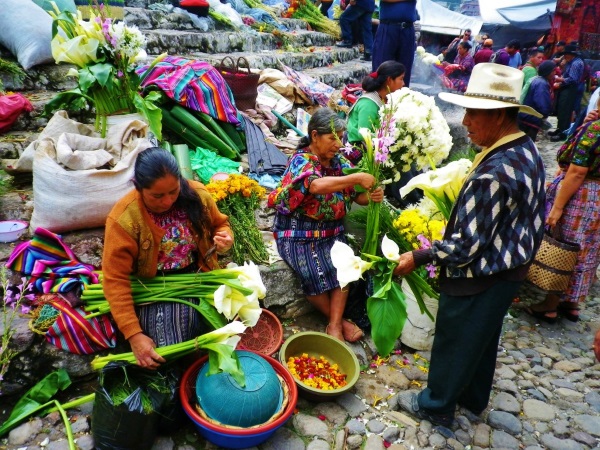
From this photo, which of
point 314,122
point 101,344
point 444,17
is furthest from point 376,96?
point 444,17

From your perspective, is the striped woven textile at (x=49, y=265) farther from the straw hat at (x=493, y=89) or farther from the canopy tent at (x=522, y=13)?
the canopy tent at (x=522, y=13)

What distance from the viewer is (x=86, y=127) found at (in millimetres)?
3709

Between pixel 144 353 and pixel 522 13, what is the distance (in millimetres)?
22497

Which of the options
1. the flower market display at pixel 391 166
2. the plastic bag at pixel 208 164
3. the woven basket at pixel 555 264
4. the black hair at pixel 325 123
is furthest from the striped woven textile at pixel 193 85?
the woven basket at pixel 555 264

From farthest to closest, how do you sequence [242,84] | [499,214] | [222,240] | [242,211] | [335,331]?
[242,84], [242,211], [335,331], [222,240], [499,214]

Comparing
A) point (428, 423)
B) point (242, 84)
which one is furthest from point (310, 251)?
point (242, 84)

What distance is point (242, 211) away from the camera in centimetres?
384

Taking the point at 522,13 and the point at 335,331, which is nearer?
the point at 335,331

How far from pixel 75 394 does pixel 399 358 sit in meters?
2.23

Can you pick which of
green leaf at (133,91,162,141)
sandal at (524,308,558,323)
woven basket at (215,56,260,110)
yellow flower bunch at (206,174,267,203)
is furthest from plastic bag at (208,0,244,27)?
sandal at (524,308,558,323)

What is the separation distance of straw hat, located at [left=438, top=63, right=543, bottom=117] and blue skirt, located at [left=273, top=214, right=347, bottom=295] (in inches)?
59.1

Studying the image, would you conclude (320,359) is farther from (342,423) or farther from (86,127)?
(86,127)

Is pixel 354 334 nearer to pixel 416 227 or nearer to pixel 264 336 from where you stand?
pixel 264 336

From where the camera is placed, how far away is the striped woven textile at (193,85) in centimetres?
472
